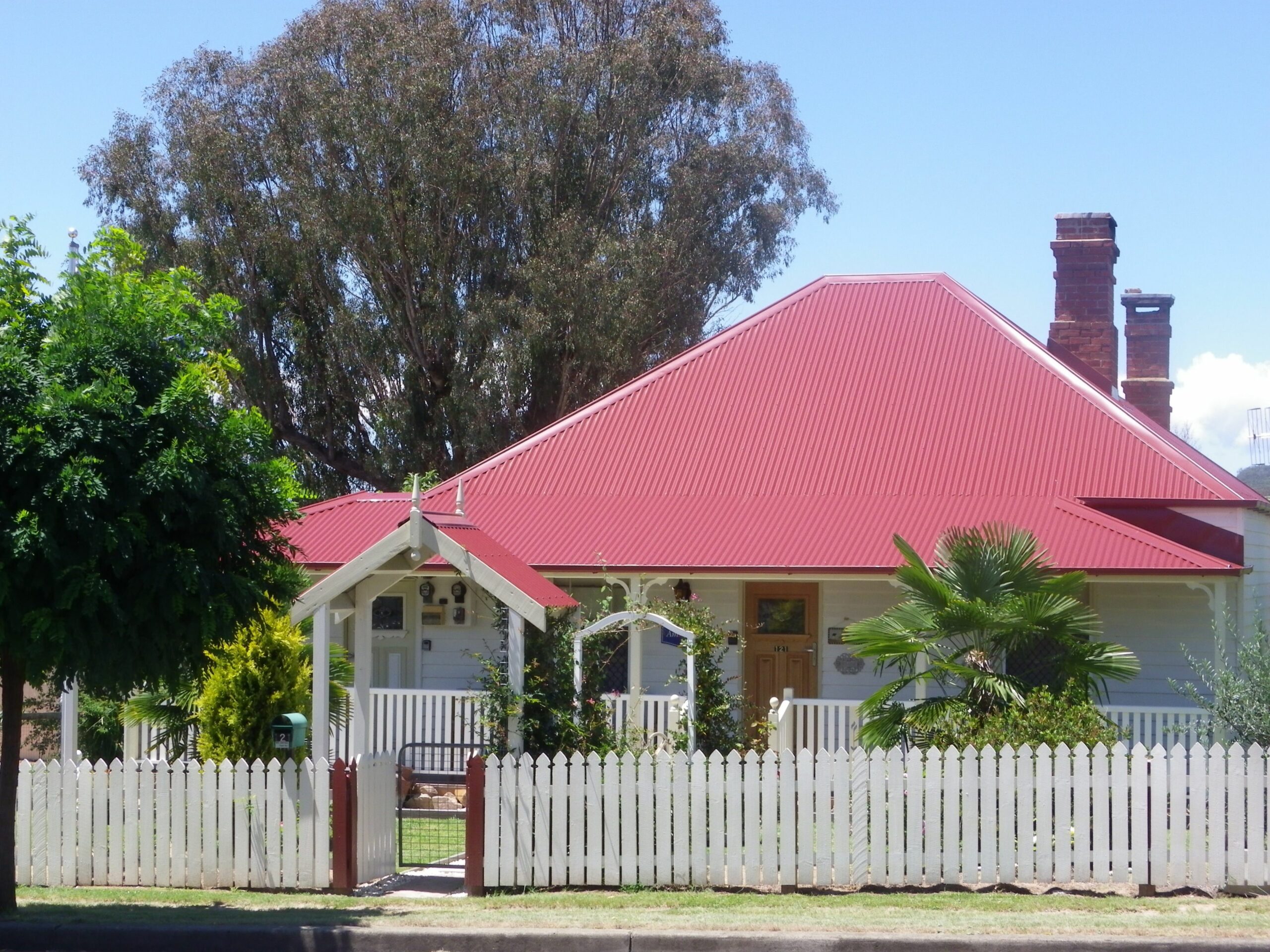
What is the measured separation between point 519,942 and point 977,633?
15.4 feet

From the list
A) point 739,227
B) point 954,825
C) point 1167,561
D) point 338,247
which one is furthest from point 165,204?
point 954,825

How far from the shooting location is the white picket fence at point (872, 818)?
9.88 metres

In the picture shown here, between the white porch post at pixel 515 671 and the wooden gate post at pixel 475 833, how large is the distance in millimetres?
438

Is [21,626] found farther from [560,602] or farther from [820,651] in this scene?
[820,651]

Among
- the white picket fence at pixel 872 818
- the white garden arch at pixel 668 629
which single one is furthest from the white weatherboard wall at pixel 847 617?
the white picket fence at pixel 872 818

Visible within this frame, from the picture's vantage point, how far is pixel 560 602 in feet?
35.4

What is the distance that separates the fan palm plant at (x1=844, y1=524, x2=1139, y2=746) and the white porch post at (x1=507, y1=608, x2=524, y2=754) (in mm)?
2746

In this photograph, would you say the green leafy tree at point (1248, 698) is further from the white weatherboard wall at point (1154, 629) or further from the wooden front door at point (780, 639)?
the wooden front door at point (780, 639)

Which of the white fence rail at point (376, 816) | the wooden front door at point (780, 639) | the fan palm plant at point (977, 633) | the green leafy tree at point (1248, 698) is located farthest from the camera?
the wooden front door at point (780, 639)

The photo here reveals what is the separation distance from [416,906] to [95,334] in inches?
163

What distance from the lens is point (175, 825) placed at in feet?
33.7

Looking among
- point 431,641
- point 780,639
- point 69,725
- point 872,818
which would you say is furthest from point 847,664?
point 69,725

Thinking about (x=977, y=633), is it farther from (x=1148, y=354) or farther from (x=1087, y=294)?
(x=1148, y=354)

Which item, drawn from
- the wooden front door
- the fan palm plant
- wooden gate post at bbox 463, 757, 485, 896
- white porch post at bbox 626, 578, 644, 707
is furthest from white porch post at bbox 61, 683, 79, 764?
the wooden front door
